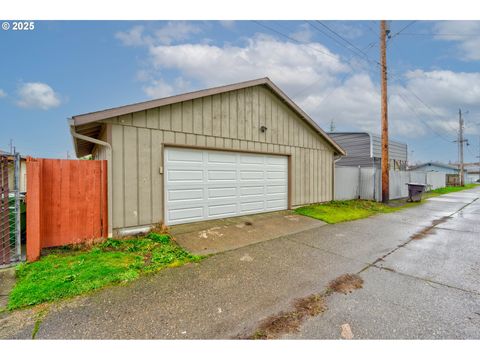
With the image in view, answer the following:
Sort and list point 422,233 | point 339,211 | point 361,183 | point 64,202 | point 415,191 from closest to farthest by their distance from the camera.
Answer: point 64,202
point 422,233
point 339,211
point 415,191
point 361,183

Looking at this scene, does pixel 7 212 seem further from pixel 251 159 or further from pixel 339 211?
pixel 339 211

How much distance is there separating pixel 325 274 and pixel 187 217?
398 cm

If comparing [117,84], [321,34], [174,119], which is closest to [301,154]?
[321,34]

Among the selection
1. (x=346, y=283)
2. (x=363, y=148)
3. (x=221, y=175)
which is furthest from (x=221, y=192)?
(x=363, y=148)

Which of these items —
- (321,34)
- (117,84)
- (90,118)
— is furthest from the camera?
(117,84)

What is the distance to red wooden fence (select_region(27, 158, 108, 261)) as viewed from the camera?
3.96m

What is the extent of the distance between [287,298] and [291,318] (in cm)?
44

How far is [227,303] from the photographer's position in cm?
273

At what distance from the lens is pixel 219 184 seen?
6910 mm

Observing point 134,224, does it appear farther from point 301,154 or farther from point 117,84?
point 117,84

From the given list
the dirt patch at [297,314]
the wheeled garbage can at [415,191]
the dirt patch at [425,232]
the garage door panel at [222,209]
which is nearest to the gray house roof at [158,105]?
the garage door panel at [222,209]

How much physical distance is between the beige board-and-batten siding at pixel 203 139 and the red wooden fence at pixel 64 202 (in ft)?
1.12

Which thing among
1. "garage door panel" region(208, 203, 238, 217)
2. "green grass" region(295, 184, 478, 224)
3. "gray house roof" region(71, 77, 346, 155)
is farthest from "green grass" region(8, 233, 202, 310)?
"green grass" region(295, 184, 478, 224)

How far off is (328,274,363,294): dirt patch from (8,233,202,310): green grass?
7.78 feet
